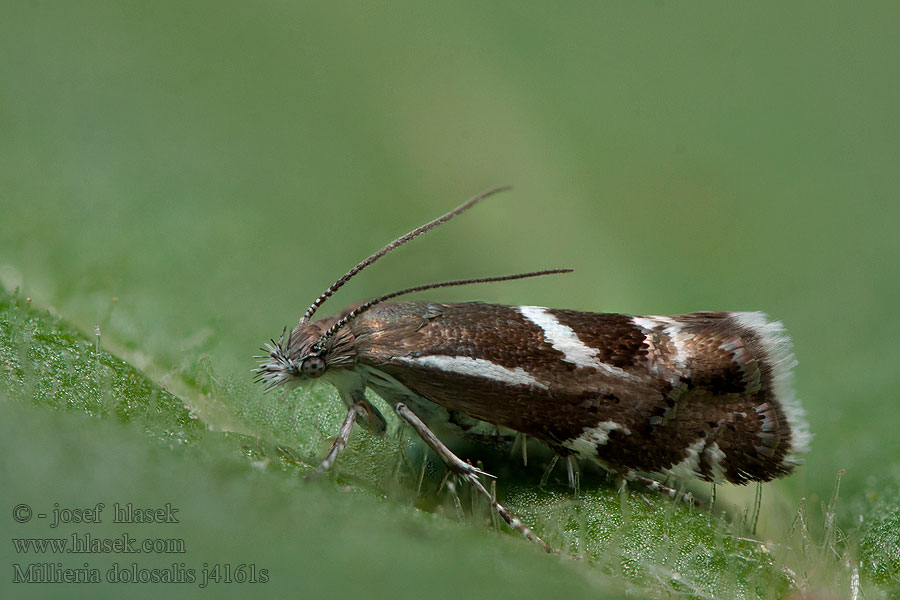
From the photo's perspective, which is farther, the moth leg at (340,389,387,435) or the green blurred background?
the green blurred background

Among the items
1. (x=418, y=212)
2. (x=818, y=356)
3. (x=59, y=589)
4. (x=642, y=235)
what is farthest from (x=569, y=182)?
(x=59, y=589)

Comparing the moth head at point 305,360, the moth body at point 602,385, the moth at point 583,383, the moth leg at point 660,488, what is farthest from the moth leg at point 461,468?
the moth leg at point 660,488

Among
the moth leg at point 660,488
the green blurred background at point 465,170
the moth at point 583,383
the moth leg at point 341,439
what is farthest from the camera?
the green blurred background at point 465,170

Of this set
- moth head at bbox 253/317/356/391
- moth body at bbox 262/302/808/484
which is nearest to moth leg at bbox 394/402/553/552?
moth body at bbox 262/302/808/484

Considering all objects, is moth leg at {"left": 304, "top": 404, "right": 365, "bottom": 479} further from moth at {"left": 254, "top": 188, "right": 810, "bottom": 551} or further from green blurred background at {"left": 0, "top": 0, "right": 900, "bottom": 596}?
green blurred background at {"left": 0, "top": 0, "right": 900, "bottom": 596}

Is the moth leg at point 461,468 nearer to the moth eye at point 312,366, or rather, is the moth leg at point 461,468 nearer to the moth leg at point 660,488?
the moth eye at point 312,366

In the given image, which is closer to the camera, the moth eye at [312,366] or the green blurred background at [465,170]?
the moth eye at [312,366]

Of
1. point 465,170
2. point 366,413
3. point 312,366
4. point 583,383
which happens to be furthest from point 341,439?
point 465,170
